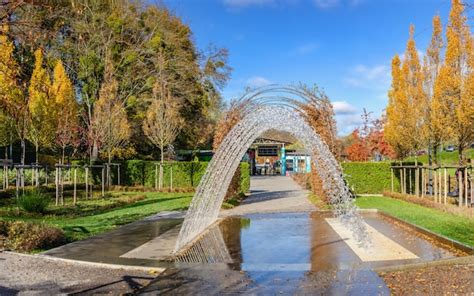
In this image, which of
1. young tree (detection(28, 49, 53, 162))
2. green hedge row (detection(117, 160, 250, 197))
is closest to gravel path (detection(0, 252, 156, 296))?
green hedge row (detection(117, 160, 250, 197))

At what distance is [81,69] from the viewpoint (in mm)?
31562

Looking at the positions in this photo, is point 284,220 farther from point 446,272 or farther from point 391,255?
point 446,272

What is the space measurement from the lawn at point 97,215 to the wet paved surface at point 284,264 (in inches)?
132

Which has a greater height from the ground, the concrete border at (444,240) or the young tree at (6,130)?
the young tree at (6,130)

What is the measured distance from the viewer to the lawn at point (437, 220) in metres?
9.75

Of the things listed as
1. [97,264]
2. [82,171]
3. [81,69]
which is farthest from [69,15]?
[97,264]

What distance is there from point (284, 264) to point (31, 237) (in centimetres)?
529

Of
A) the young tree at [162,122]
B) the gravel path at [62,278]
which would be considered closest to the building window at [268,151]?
the young tree at [162,122]

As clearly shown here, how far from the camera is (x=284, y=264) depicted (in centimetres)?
717

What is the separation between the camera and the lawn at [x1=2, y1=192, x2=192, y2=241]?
1169cm

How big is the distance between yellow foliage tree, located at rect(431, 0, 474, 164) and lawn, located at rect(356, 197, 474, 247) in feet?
13.2

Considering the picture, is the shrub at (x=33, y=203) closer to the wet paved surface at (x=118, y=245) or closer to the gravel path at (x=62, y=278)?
the wet paved surface at (x=118, y=245)

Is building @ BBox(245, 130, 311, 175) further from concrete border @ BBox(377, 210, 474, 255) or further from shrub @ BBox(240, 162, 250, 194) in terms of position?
concrete border @ BBox(377, 210, 474, 255)

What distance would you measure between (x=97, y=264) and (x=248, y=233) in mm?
4216
